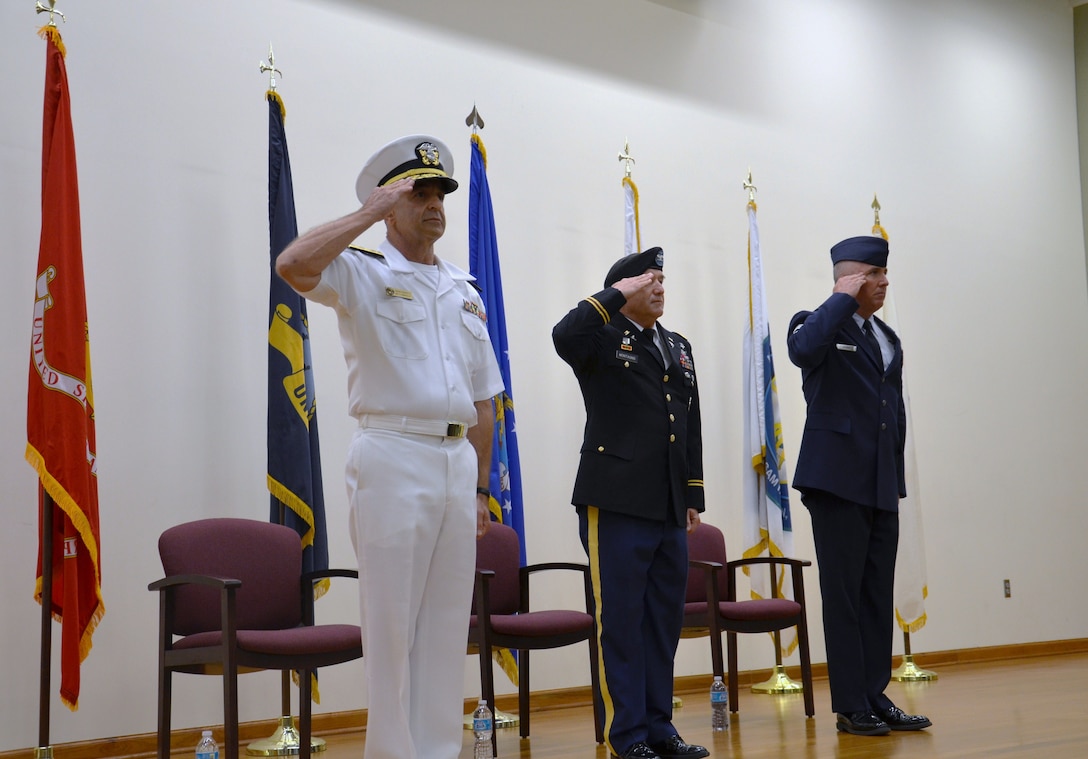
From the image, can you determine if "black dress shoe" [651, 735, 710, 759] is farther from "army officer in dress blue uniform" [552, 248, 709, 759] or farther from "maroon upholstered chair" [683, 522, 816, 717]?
"maroon upholstered chair" [683, 522, 816, 717]

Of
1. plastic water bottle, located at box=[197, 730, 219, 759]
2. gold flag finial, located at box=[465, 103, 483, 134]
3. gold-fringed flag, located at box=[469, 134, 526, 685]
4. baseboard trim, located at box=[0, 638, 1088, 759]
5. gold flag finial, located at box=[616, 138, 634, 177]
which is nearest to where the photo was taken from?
plastic water bottle, located at box=[197, 730, 219, 759]

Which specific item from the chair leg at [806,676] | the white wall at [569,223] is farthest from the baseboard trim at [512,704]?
the chair leg at [806,676]

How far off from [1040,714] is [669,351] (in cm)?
218

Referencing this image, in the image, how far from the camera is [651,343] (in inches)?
134

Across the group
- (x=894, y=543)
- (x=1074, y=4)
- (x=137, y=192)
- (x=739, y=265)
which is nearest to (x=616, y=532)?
(x=894, y=543)

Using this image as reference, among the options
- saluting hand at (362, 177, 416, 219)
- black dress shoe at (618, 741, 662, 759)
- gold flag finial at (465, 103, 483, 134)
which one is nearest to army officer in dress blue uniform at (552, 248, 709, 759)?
black dress shoe at (618, 741, 662, 759)

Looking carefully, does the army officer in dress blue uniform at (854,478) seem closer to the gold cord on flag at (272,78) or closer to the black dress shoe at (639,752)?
the black dress shoe at (639,752)

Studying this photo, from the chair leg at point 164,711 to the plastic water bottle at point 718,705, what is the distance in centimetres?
199

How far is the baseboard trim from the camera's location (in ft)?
12.8

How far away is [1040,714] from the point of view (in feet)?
13.9

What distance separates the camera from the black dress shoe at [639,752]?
3045 millimetres

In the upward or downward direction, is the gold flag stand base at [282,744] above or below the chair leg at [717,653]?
below

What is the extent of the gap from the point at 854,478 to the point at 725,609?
1052mm

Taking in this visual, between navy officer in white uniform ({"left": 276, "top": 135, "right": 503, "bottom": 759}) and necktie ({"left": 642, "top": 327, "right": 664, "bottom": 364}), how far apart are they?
2.66ft
